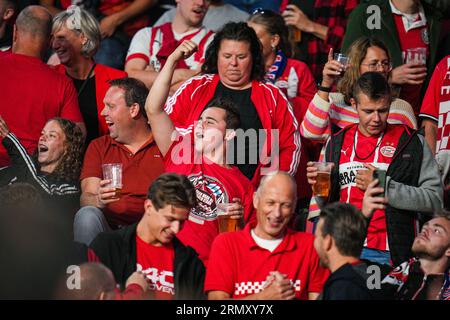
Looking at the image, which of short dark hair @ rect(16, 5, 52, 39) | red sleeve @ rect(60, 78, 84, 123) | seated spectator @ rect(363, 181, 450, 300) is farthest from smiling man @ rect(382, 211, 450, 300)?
short dark hair @ rect(16, 5, 52, 39)

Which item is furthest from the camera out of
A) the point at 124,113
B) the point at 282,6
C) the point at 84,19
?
the point at 282,6

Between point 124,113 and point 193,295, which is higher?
point 124,113

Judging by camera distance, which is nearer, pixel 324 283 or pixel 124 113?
pixel 324 283

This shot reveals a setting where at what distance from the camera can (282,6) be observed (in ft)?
35.6

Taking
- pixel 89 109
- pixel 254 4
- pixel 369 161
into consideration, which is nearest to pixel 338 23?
pixel 254 4

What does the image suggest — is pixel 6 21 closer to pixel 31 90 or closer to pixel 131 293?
pixel 31 90

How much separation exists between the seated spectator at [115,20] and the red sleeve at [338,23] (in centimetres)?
161

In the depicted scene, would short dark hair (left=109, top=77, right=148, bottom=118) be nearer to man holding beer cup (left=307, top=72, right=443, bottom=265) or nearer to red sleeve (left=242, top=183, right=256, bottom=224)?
red sleeve (left=242, top=183, right=256, bottom=224)

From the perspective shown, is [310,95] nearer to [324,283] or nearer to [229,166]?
[229,166]

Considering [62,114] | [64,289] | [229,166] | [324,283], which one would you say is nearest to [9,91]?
[62,114]

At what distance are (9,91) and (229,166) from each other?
5.67ft

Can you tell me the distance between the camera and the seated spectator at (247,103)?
28.1 feet

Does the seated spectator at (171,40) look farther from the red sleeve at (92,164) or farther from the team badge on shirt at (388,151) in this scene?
the team badge on shirt at (388,151)

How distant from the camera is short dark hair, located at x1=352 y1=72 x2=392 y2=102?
26.6 ft
